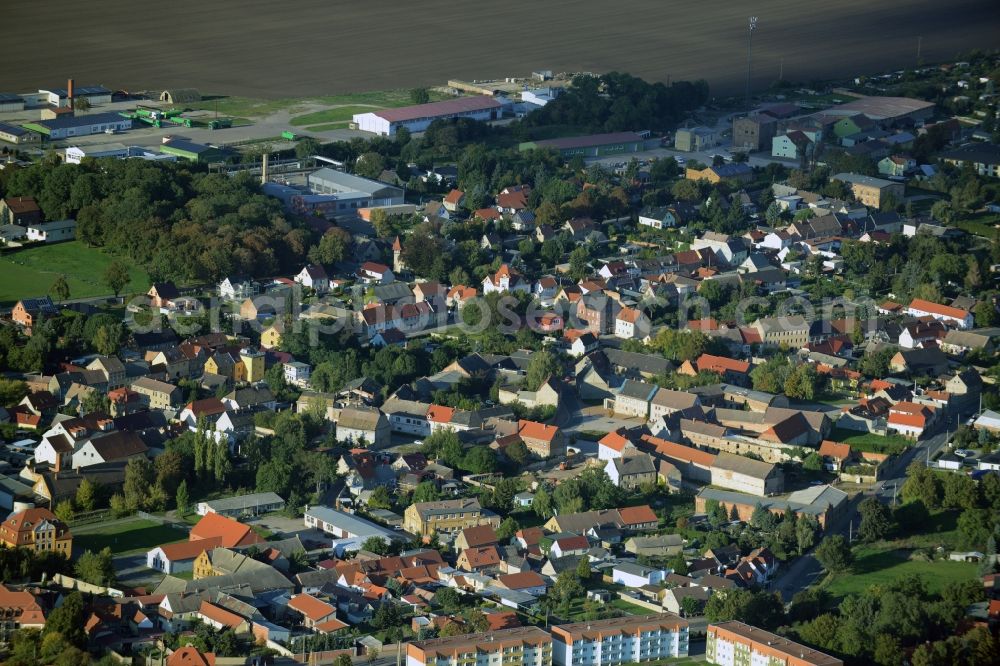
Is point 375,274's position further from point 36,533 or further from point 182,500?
point 36,533

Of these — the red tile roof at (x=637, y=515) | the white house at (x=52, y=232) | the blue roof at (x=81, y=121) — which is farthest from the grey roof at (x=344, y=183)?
the red tile roof at (x=637, y=515)

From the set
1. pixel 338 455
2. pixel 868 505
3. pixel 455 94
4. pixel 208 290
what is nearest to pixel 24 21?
pixel 455 94

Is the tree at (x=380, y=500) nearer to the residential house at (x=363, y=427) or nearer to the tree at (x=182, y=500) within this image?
the residential house at (x=363, y=427)

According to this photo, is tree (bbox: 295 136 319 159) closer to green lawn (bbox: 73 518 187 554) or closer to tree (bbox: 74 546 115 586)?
green lawn (bbox: 73 518 187 554)

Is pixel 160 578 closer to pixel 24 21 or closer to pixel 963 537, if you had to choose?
pixel 963 537

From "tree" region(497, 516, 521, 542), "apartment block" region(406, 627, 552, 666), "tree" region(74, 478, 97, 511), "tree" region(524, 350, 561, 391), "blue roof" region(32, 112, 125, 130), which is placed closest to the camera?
"apartment block" region(406, 627, 552, 666)

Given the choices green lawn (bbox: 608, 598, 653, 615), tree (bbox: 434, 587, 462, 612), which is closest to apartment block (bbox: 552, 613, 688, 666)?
green lawn (bbox: 608, 598, 653, 615)

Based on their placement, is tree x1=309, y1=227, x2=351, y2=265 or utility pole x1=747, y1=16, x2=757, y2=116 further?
utility pole x1=747, y1=16, x2=757, y2=116
